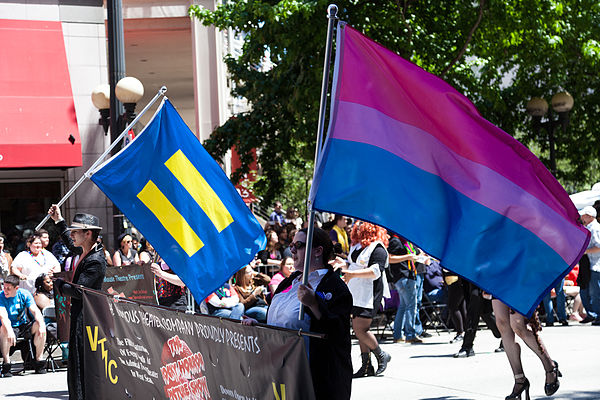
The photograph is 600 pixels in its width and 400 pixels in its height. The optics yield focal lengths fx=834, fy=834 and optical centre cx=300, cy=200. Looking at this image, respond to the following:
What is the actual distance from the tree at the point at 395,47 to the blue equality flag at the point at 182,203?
971cm

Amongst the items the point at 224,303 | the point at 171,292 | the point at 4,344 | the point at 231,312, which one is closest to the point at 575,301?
the point at 231,312

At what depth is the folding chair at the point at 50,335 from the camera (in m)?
12.2

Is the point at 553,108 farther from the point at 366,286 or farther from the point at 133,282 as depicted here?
the point at 133,282

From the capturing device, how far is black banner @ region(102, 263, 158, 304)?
36.4ft

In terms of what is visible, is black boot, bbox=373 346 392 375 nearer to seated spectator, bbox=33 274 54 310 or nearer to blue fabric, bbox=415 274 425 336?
blue fabric, bbox=415 274 425 336

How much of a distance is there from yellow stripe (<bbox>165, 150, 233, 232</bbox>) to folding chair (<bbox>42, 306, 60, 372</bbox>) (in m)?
5.80

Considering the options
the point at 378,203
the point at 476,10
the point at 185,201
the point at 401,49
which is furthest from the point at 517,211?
the point at 476,10

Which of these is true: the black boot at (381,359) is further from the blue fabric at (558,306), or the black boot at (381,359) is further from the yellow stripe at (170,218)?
the blue fabric at (558,306)

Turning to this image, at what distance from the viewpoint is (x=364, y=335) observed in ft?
32.7

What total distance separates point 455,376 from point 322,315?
514cm

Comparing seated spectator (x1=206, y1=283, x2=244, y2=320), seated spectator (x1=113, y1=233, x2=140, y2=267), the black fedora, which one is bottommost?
seated spectator (x1=206, y1=283, x2=244, y2=320)

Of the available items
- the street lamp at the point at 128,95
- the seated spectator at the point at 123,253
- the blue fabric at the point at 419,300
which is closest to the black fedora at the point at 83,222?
the street lamp at the point at 128,95

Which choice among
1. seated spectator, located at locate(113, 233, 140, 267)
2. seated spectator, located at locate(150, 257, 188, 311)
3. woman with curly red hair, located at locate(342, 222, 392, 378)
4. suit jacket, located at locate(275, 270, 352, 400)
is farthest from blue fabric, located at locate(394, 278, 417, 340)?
suit jacket, located at locate(275, 270, 352, 400)

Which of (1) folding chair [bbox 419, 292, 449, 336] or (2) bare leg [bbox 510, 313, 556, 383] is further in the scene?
(1) folding chair [bbox 419, 292, 449, 336]
